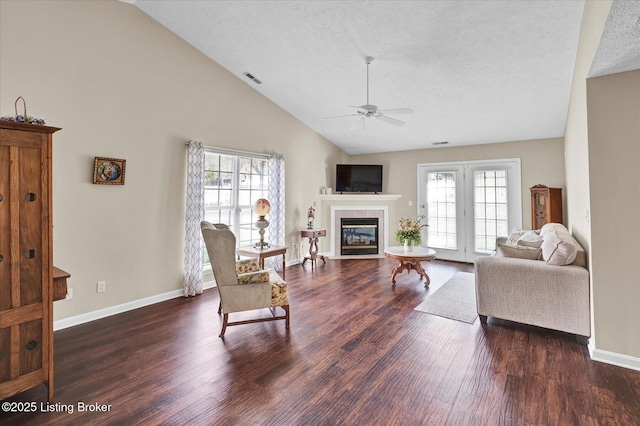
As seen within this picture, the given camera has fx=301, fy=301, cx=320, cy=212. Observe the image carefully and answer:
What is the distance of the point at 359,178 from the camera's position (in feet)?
23.8

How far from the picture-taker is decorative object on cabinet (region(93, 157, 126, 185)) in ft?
11.0

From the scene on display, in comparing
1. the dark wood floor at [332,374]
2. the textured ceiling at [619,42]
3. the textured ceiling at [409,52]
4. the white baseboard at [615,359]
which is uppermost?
the textured ceiling at [409,52]

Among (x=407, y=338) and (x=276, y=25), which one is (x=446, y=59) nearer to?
(x=276, y=25)

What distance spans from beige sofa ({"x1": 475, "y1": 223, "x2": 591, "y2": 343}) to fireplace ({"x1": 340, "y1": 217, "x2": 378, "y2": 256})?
12.4 ft

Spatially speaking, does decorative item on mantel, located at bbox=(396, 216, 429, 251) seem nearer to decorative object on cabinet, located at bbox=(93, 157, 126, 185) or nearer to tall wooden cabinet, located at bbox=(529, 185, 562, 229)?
tall wooden cabinet, located at bbox=(529, 185, 562, 229)

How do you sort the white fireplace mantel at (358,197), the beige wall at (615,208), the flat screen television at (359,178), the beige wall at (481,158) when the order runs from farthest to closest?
1. the flat screen television at (359,178)
2. the white fireplace mantel at (358,197)
3. the beige wall at (481,158)
4. the beige wall at (615,208)

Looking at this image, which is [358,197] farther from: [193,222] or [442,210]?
[193,222]

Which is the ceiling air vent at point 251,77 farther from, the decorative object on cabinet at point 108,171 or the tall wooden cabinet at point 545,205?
the tall wooden cabinet at point 545,205

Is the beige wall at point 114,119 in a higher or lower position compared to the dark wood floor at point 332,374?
higher

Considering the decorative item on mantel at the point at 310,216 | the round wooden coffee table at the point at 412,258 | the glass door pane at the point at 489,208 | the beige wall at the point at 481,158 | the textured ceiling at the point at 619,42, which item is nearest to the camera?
the textured ceiling at the point at 619,42

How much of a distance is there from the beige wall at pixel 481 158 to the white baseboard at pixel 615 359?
398 centimetres

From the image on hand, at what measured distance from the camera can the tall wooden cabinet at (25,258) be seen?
1.85 meters

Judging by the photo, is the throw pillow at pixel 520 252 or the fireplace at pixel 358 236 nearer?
the throw pillow at pixel 520 252

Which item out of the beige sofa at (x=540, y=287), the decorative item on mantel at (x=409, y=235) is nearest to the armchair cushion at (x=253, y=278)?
the beige sofa at (x=540, y=287)
